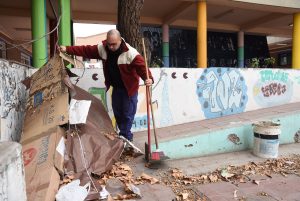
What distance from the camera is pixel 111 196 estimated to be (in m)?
2.90

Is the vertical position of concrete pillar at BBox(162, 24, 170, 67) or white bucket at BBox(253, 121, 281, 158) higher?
concrete pillar at BBox(162, 24, 170, 67)

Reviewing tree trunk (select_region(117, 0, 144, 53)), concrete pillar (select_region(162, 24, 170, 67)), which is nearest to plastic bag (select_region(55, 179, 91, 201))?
tree trunk (select_region(117, 0, 144, 53))

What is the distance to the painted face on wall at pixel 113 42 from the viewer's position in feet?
12.8

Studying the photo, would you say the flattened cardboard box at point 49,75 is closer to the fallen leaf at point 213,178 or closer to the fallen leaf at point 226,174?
the fallen leaf at point 213,178

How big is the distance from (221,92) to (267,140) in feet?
6.72

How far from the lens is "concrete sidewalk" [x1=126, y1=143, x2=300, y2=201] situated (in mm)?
Answer: 3109

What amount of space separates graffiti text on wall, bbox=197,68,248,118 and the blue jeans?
2200 mm

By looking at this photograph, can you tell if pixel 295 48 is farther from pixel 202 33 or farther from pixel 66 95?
pixel 66 95

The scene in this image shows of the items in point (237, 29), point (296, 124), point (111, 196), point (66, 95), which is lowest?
point (111, 196)

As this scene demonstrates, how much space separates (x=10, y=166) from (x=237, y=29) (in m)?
16.1

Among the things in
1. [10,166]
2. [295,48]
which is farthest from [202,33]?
[10,166]

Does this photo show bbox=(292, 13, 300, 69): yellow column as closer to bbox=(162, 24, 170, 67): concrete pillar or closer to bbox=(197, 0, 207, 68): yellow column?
bbox=(197, 0, 207, 68): yellow column

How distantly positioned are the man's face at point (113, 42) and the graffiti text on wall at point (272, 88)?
162 inches

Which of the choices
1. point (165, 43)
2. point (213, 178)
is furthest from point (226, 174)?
point (165, 43)
